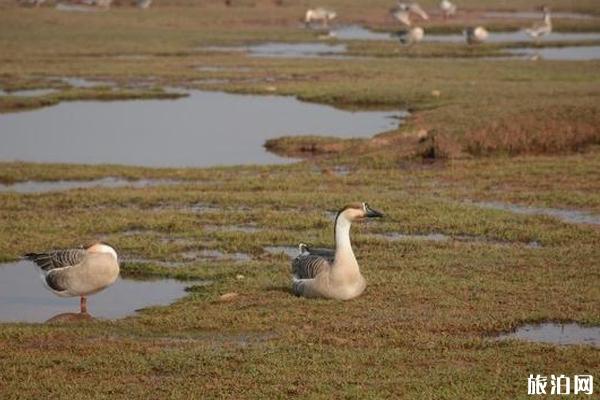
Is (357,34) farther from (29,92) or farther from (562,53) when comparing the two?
(29,92)

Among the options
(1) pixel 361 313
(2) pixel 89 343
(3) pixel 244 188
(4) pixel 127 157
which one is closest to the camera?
(2) pixel 89 343

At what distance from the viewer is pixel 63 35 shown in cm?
5734

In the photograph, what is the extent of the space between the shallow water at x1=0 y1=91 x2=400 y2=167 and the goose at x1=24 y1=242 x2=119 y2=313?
1240 cm

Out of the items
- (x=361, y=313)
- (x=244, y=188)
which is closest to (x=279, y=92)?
(x=244, y=188)

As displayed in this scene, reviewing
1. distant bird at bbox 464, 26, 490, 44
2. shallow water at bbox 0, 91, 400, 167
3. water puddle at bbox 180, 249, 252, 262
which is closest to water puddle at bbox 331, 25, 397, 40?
distant bird at bbox 464, 26, 490, 44

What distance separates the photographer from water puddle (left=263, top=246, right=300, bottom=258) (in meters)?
16.9

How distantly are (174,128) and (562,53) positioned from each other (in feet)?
79.2

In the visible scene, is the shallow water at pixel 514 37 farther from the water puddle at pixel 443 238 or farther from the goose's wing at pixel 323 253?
the goose's wing at pixel 323 253

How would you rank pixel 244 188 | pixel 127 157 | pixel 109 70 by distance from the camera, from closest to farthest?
pixel 244 188
pixel 127 157
pixel 109 70

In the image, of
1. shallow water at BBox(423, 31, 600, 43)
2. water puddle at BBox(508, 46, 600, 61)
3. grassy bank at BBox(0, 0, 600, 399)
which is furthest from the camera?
shallow water at BBox(423, 31, 600, 43)

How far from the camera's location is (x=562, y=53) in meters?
51.2

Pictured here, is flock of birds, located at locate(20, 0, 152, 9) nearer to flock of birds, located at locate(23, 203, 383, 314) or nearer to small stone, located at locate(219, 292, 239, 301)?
flock of birds, located at locate(23, 203, 383, 314)

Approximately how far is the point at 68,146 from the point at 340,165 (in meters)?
7.69

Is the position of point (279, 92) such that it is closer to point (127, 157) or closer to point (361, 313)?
point (127, 157)
